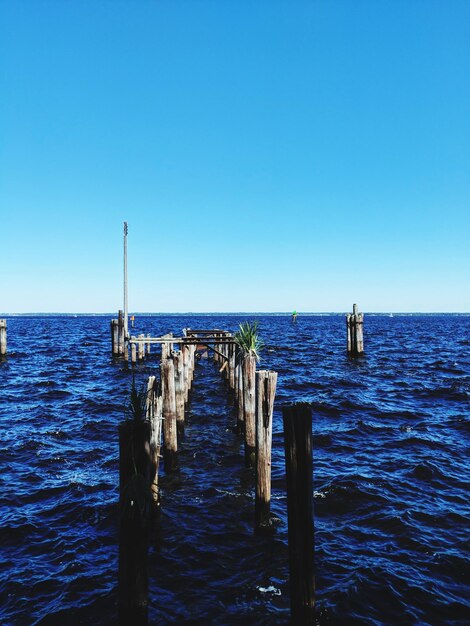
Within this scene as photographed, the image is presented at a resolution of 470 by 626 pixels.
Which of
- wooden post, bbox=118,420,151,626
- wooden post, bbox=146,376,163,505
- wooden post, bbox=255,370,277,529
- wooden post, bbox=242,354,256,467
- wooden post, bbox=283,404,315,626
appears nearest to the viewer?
wooden post, bbox=118,420,151,626

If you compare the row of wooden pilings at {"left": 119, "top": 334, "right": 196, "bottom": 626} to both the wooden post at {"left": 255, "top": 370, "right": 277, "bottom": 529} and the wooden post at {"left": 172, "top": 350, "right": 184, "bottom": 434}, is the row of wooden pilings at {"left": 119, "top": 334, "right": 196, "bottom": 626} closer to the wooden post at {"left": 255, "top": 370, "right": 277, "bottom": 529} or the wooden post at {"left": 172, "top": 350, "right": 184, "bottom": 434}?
the wooden post at {"left": 255, "top": 370, "right": 277, "bottom": 529}

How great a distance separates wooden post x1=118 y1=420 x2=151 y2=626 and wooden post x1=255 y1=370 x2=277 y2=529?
3014 millimetres

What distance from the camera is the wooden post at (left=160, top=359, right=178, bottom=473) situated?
9.90 metres

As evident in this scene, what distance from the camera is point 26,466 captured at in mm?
10867

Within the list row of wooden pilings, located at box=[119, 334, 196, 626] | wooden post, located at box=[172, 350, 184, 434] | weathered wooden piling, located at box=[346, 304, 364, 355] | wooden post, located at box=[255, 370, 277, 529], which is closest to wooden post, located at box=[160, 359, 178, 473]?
wooden post, located at box=[172, 350, 184, 434]

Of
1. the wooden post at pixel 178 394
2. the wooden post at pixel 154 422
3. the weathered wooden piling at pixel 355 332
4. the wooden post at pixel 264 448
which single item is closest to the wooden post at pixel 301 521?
the wooden post at pixel 264 448

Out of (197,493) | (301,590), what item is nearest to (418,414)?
(197,493)

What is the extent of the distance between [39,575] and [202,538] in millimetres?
2491

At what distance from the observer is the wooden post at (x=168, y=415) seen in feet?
32.5

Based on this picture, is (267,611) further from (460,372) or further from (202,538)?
(460,372)

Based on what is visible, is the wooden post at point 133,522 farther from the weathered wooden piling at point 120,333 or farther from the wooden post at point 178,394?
the weathered wooden piling at point 120,333

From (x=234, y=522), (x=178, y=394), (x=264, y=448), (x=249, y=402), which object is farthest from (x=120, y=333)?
(x=264, y=448)

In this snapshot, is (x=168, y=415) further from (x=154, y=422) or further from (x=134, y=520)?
(x=134, y=520)

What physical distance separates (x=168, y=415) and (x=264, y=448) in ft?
11.3
